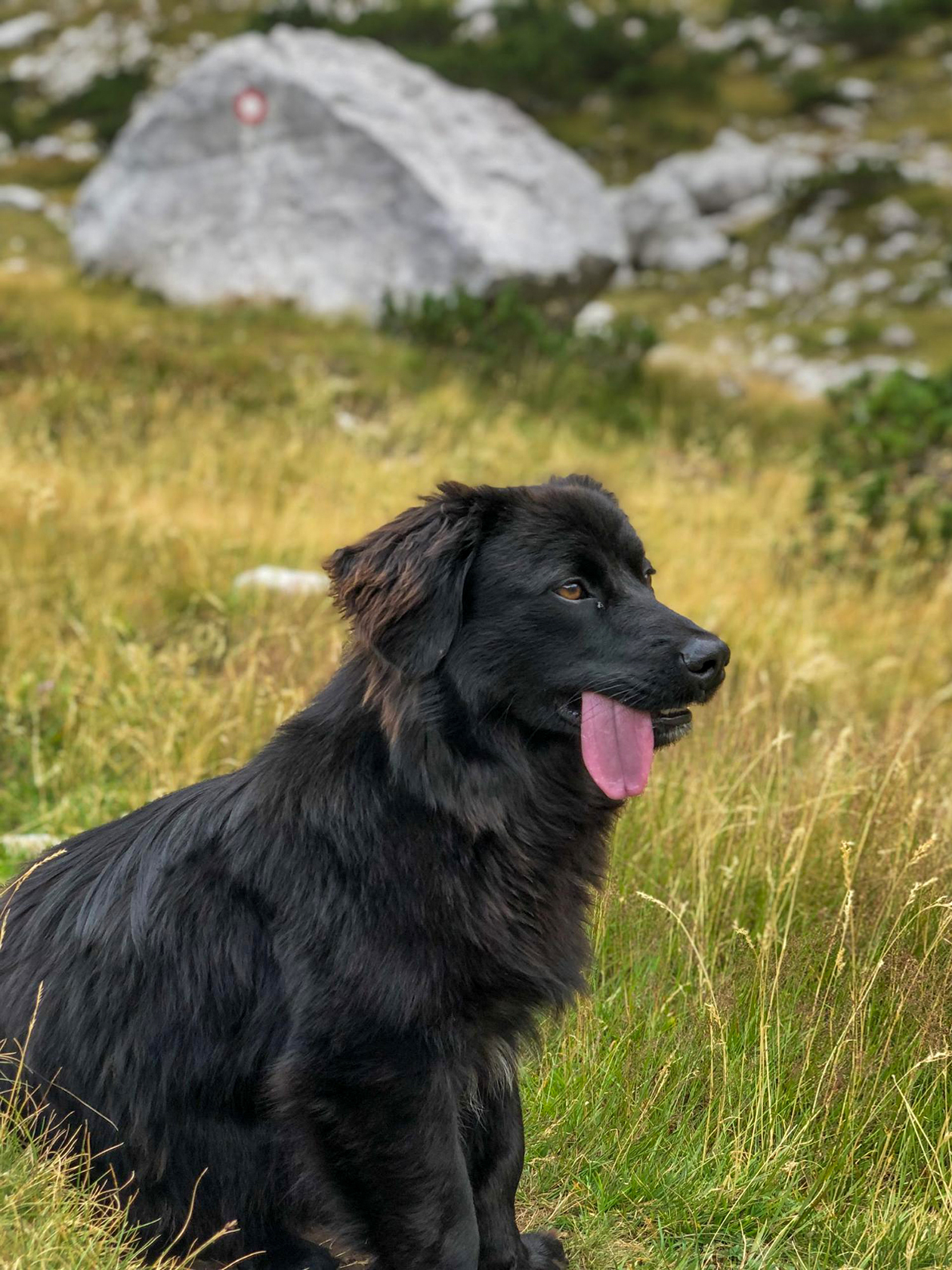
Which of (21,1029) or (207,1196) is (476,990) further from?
(21,1029)

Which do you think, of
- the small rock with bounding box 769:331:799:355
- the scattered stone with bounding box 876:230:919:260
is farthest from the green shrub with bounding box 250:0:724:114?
the small rock with bounding box 769:331:799:355

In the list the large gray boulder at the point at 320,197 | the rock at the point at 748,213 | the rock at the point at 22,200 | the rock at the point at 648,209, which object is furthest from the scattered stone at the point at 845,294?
the rock at the point at 22,200

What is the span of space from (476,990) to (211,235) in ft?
41.5

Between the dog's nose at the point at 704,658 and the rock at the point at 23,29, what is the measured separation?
144ft

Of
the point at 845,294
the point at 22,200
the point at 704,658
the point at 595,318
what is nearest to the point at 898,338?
the point at 845,294

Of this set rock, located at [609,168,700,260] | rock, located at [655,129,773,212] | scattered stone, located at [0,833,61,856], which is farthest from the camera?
rock, located at [655,129,773,212]

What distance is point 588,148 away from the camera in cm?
2819

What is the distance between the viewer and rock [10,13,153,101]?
110 ft

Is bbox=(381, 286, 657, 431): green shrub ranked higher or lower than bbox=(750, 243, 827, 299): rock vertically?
higher

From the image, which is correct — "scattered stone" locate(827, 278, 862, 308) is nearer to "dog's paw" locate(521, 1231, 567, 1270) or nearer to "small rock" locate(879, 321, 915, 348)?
"small rock" locate(879, 321, 915, 348)

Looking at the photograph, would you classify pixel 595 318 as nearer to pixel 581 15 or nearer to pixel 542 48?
pixel 542 48

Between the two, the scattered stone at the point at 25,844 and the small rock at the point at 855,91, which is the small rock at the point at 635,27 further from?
the scattered stone at the point at 25,844

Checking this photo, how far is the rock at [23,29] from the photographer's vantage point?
128ft

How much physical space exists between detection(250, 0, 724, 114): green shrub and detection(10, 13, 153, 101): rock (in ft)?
23.0
